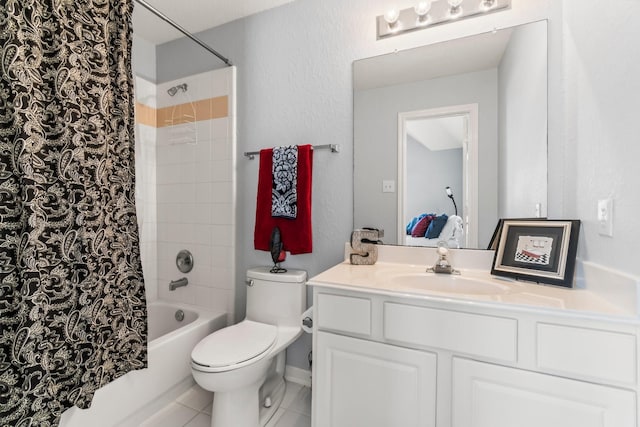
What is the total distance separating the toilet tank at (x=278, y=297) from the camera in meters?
1.61

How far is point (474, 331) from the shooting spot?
36.1 inches

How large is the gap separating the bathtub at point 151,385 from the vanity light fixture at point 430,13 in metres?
1.96

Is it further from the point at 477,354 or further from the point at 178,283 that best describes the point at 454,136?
the point at 178,283

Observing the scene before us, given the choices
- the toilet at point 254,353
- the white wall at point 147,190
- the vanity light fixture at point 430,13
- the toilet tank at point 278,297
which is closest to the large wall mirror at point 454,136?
the vanity light fixture at point 430,13

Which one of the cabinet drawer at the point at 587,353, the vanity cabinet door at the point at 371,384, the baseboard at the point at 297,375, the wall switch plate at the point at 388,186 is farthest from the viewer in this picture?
the baseboard at the point at 297,375

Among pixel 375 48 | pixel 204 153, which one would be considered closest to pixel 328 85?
pixel 375 48

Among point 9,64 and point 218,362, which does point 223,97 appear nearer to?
→ point 9,64

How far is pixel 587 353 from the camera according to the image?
0.79 meters

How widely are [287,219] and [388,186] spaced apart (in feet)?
1.98

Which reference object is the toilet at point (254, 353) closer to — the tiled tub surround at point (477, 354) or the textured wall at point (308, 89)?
the textured wall at point (308, 89)

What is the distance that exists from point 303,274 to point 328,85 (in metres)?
1.12

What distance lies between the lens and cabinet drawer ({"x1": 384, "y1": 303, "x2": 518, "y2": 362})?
34.7 inches

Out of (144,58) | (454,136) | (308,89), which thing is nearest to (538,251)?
(454,136)

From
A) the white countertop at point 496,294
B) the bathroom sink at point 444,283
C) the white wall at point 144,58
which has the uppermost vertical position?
the white wall at point 144,58
